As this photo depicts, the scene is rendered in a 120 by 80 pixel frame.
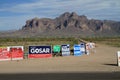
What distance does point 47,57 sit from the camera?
4091cm

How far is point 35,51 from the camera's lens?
3969 centimetres

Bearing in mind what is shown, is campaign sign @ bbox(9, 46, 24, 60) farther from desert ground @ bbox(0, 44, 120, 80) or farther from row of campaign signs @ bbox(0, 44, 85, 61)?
desert ground @ bbox(0, 44, 120, 80)

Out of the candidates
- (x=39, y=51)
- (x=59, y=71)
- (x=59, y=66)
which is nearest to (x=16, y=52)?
(x=39, y=51)

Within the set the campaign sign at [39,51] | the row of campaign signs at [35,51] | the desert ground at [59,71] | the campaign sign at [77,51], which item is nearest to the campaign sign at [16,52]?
the row of campaign signs at [35,51]

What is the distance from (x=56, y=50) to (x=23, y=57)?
570 cm

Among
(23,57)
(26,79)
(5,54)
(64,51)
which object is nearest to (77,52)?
(64,51)

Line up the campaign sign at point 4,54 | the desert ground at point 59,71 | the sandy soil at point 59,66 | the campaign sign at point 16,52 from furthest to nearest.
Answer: the campaign sign at point 16,52 < the campaign sign at point 4,54 < the sandy soil at point 59,66 < the desert ground at point 59,71

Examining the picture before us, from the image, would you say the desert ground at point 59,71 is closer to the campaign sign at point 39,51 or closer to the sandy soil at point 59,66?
the sandy soil at point 59,66

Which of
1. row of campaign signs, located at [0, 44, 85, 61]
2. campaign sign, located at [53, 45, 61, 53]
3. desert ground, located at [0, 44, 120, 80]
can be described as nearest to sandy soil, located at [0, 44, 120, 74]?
desert ground, located at [0, 44, 120, 80]

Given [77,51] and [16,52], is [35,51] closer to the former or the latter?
[16,52]

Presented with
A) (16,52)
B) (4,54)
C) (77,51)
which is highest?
(16,52)

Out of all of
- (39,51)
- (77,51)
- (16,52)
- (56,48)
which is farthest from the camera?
(77,51)

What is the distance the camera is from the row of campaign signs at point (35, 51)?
1455 inches

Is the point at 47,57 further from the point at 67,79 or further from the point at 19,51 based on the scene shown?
the point at 67,79
